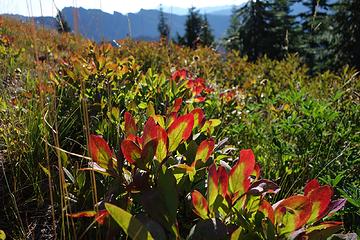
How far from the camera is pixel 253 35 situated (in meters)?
25.5

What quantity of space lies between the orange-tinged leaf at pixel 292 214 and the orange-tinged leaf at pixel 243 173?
0.11 metres

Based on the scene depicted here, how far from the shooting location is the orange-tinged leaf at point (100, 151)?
3.39 ft

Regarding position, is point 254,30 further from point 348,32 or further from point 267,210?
point 267,210

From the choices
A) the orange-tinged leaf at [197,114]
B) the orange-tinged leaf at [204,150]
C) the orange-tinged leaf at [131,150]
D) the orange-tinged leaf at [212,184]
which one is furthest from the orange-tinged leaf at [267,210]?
the orange-tinged leaf at [197,114]

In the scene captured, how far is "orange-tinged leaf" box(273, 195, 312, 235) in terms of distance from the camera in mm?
854

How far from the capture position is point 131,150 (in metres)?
1.00

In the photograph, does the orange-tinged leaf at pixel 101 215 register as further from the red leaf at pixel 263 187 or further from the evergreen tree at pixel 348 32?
the evergreen tree at pixel 348 32

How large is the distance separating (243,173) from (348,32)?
17388 mm

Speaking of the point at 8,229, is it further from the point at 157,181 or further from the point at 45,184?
the point at 157,181

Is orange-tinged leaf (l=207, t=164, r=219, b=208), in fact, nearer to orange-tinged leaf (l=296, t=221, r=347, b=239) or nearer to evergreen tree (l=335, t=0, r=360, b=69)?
orange-tinged leaf (l=296, t=221, r=347, b=239)

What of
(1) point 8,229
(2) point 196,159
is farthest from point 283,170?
(1) point 8,229

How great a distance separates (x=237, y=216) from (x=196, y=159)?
0.23 meters

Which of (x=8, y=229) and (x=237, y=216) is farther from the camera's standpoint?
(x=8, y=229)

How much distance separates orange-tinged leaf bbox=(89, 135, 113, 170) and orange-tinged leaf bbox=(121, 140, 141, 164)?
2.8 inches
